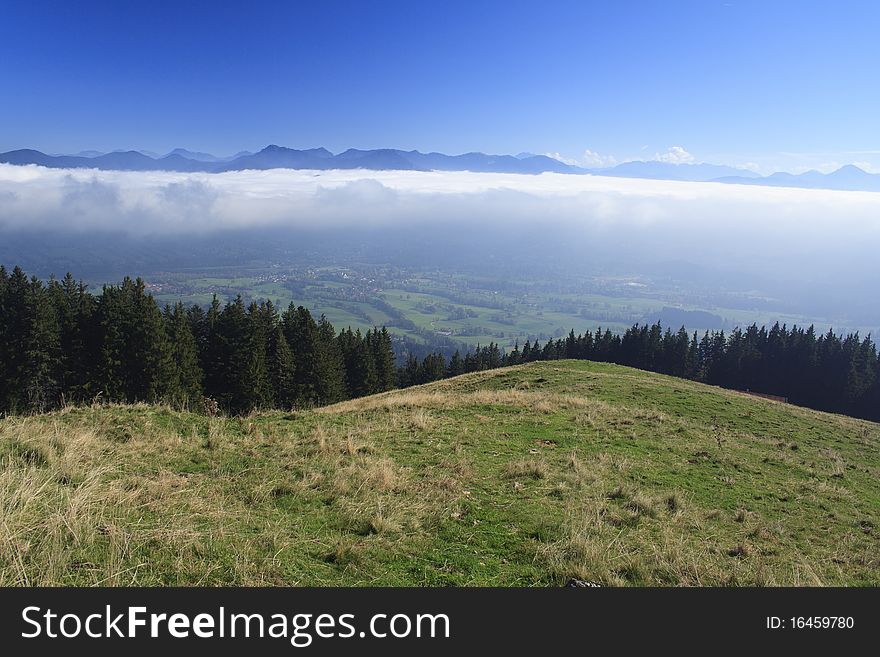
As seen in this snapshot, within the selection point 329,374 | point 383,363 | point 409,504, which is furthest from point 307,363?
point 409,504

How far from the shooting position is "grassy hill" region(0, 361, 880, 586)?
15.7 ft

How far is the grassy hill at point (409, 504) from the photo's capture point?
4.79 meters

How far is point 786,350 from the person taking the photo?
69.3m

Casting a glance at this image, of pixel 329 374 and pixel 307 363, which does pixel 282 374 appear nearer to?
pixel 307 363

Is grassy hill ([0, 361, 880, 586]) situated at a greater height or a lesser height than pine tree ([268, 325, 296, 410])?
greater

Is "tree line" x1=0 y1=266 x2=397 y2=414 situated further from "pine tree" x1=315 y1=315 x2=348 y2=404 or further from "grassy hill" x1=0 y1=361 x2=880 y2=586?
"grassy hill" x1=0 y1=361 x2=880 y2=586

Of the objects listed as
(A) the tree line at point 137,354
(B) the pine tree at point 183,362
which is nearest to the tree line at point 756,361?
(A) the tree line at point 137,354

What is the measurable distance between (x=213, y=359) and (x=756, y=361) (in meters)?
79.6

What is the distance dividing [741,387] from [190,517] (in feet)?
274

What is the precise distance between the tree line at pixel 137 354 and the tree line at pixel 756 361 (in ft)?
89.1

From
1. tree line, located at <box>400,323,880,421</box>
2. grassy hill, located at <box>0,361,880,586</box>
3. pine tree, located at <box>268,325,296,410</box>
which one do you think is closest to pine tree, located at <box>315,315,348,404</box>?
pine tree, located at <box>268,325,296,410</box>

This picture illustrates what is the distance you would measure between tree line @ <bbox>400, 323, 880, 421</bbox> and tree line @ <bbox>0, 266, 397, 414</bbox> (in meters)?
27.2
